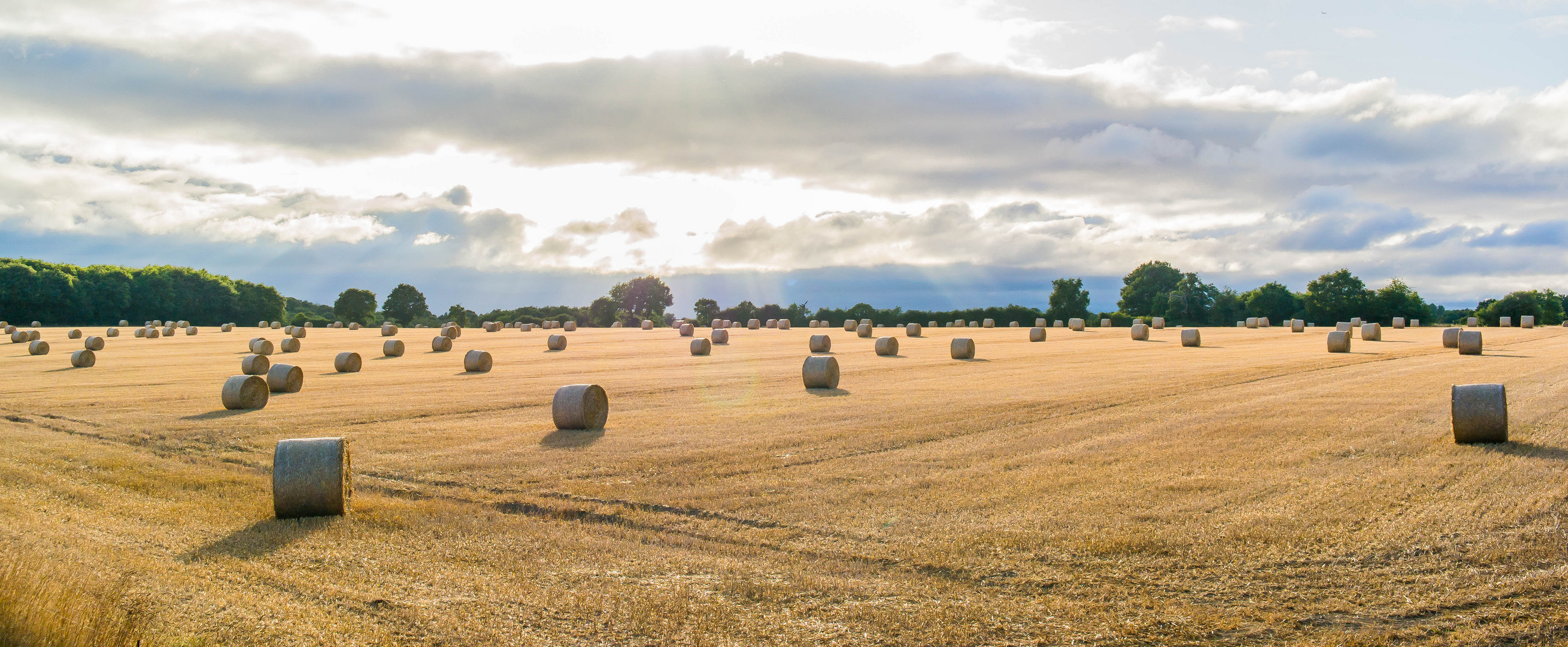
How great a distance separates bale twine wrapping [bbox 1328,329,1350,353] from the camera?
118 ft

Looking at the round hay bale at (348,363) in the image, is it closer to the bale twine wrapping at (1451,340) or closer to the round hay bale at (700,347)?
the round hay bale at (700,347)

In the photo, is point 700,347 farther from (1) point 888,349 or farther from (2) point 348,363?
(2) point 348,363

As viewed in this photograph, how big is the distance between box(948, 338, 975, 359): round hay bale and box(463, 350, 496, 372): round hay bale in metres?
16.4

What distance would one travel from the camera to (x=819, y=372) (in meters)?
23.2

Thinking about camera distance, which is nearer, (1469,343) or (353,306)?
(1469,343)

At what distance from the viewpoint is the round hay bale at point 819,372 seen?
23.3 m

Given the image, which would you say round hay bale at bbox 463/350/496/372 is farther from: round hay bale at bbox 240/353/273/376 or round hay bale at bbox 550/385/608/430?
round hay bale at bbox 550/385/608/430

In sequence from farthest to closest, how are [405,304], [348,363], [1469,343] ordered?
1. [405,304]
2. [1469,343]
3. [348,363]

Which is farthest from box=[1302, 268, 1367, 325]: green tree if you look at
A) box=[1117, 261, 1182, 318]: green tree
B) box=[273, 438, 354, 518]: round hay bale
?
box=[273, 438, 354, 518]: round hay bale

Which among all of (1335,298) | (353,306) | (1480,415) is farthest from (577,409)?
(353,306)

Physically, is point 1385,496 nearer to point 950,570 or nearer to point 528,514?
point 950,570

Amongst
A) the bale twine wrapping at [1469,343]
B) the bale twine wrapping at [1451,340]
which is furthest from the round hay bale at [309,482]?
the bale twine wrapping at [1451,340]

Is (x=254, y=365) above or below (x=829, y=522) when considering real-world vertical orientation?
above

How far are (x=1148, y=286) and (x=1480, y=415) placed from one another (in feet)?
354
